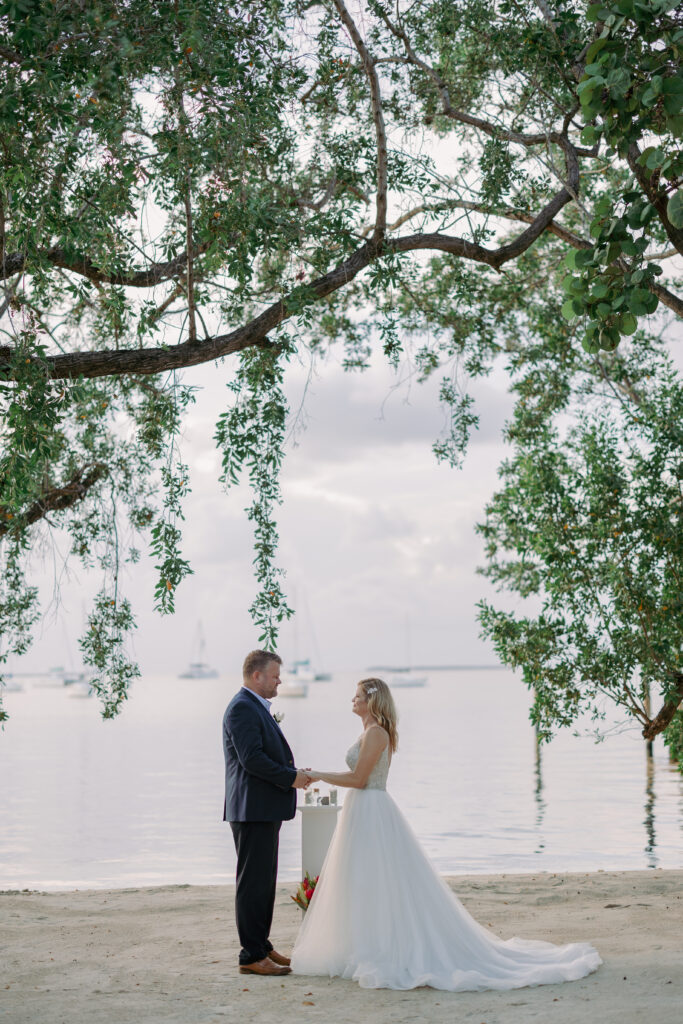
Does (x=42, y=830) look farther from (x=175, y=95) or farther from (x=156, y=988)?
(x=175, y=95)

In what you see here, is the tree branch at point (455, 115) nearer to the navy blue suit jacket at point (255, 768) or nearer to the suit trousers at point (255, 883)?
the navy blue suit jacket at point (255, 768)

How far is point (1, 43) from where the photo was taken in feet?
22.2

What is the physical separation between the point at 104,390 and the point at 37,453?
478cm

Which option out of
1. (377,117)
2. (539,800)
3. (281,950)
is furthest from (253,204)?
(539,800)

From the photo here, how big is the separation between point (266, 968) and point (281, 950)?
3.33ft

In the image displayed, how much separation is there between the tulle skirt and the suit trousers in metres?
0.29

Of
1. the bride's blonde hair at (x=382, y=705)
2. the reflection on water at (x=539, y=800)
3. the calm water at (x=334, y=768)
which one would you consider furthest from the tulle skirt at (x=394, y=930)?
the calm water at (x=334, y=768)

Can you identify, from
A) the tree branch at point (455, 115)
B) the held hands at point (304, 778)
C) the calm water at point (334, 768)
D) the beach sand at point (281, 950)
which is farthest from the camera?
the calm water at point (334, 768)

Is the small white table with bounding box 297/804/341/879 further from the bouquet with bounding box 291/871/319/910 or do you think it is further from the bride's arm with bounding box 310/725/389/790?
the bride's arm with bounding box 310/725/389/790

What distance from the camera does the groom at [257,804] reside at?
23.2 ft

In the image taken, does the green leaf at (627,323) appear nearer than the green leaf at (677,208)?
No

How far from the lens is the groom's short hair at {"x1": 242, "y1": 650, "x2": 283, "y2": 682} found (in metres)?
7.27

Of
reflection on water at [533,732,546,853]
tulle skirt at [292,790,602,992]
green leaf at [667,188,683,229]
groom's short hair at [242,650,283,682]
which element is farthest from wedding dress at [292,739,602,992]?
reflection on water at [533,732,546,853]

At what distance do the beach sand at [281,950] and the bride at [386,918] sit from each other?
155 mm
